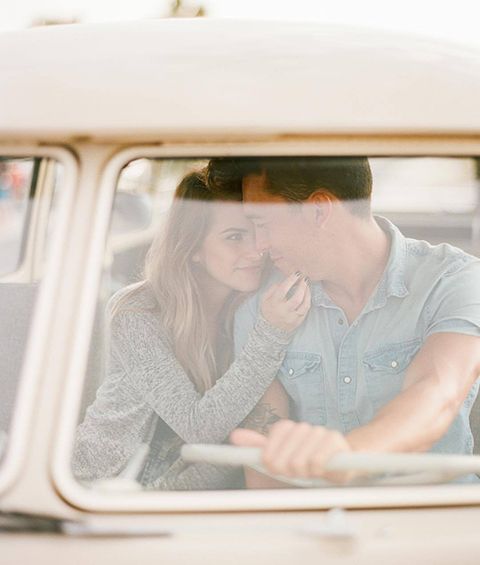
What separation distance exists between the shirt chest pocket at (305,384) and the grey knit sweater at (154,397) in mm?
38

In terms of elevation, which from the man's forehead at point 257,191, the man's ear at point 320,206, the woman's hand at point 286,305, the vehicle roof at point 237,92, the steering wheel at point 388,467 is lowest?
the steering wheel at point 388,467

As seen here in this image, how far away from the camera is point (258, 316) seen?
183 cm

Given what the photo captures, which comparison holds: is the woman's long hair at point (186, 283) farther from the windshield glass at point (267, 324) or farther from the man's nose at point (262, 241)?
the man's nose at point (262, 241)

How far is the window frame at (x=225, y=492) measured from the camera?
1401 mm

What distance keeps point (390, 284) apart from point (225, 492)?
2.36 ft

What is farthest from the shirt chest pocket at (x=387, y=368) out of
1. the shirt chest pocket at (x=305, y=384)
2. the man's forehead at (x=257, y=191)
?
the man's forehead at (x=257, y=191)

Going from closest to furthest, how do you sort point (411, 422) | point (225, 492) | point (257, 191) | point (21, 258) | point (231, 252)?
point (225, 492), point (411, 422), point (257, 191), point (231, 252), point (21, 258)

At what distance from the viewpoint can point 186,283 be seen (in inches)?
74.8

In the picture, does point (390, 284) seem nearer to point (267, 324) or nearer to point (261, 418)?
point (267, 324)

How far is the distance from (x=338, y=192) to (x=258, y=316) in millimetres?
339

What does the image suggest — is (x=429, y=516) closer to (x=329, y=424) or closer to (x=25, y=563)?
(x=329, y=424)

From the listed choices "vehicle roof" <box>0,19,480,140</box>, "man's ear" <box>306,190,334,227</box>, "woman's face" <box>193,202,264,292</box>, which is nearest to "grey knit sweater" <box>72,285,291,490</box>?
"woman's face" <box>193,202,264,292</box>

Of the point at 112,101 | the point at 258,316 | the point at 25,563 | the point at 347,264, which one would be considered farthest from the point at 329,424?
the point at 112,101

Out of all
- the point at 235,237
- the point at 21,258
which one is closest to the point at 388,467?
the point at 235,237
